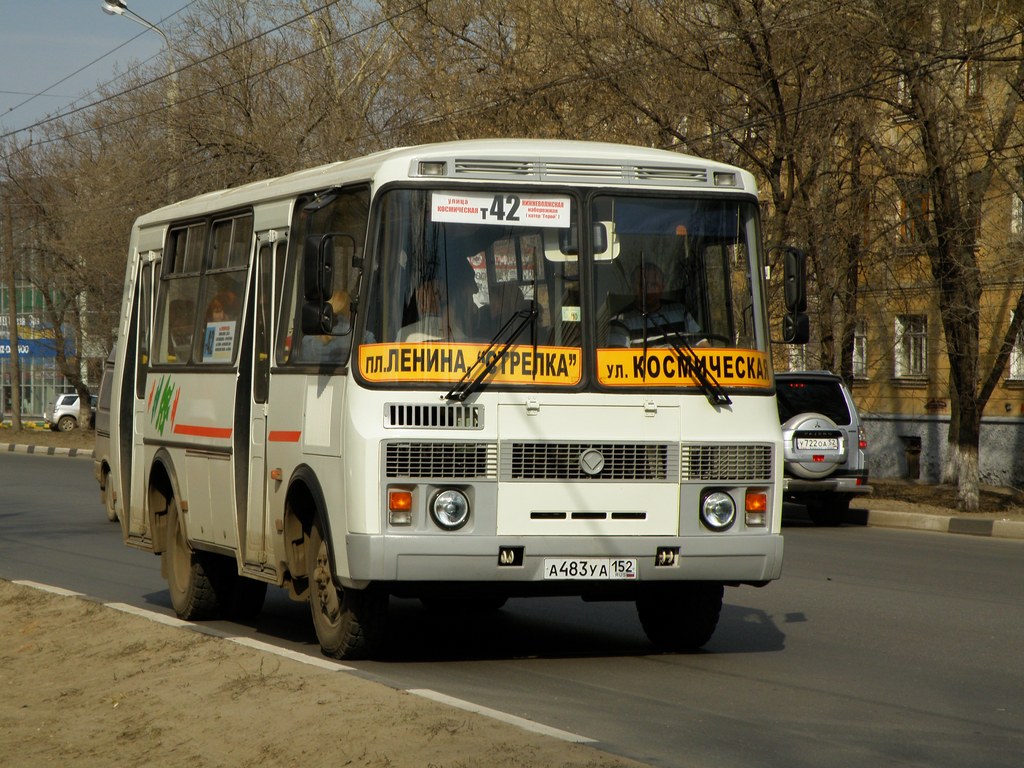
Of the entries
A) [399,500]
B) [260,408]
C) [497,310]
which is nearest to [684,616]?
[399,500]

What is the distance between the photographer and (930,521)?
20.8m

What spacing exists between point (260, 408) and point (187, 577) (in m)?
1.92

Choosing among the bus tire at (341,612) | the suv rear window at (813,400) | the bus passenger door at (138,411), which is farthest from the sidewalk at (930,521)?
the bus tire at (341,612)

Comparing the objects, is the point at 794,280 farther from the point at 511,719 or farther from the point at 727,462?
the point at 511,719

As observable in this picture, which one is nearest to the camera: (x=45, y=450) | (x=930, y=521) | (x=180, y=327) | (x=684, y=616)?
(x=684, y=616)

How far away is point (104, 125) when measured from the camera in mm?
40406

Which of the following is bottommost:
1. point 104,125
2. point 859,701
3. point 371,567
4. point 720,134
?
→ point 859,701

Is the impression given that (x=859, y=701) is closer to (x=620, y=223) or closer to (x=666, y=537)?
(x=666, y=537)

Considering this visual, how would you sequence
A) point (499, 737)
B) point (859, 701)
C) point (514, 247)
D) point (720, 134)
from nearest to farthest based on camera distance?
point (499, 737) → point (859, 701) → point (514, 247) → point (720, 134)

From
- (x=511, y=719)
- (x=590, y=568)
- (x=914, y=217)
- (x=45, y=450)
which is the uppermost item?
(x=914, y=217)

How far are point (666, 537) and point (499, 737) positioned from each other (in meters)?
2.77

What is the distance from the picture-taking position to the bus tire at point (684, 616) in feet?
31.7

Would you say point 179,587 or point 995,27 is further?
point 995,27

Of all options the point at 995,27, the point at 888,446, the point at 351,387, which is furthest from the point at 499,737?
the point at 888,446
